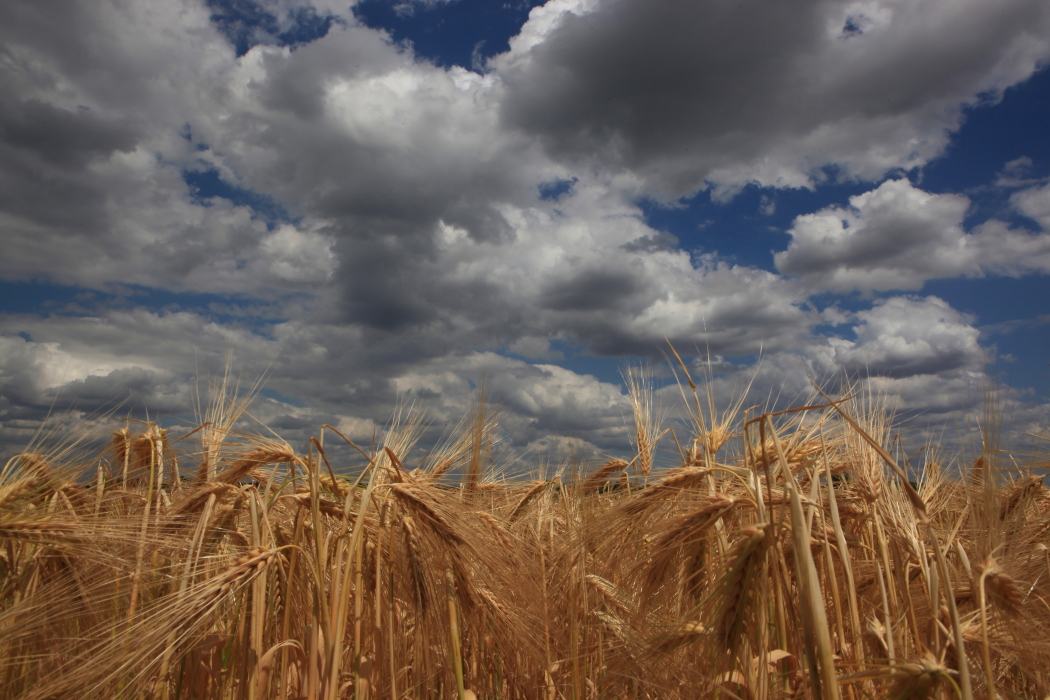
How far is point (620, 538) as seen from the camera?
250 cm

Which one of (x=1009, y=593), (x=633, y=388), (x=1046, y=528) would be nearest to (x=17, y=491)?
(x=1009, y=593)

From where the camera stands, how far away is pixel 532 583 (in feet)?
9.12

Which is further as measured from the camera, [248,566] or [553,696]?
[553,696]

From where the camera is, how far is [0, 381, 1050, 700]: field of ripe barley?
1.85 meters

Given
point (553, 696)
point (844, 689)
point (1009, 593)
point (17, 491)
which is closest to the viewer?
point (1009, 593)

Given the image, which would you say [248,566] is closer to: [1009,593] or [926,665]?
[926,665]

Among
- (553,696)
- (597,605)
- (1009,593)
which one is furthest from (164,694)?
(1009,593)

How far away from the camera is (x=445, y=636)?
2.68 m

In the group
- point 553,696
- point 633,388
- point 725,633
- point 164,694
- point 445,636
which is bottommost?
point 553,696

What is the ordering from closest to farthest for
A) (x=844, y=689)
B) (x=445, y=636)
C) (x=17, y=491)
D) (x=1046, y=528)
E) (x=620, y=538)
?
1. (x=844, y=689)
2. (x=620, y=538)
3. (x=445, y=636)
4. (x=17, y=491)
5. (x=1046, y=528)

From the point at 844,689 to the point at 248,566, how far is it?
235cm

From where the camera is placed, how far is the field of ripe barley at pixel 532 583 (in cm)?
185

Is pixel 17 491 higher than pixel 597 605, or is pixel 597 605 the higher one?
pixel 17 491

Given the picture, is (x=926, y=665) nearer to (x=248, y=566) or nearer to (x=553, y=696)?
(x=248, y=566)
